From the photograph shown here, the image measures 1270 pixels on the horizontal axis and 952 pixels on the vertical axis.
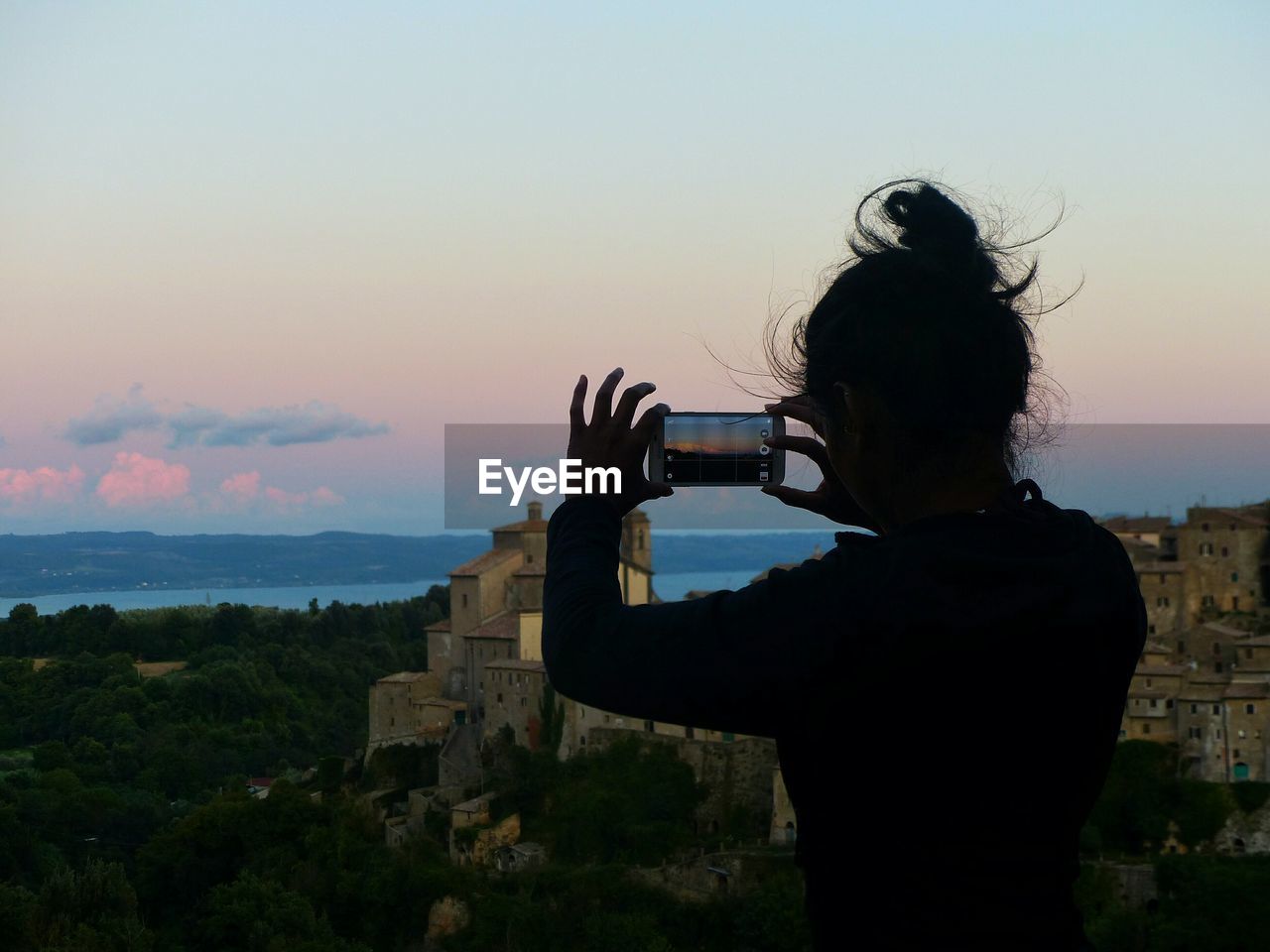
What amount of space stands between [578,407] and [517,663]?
96.3 ft

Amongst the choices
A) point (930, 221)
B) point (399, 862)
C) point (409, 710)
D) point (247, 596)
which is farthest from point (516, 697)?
point (247, 596)

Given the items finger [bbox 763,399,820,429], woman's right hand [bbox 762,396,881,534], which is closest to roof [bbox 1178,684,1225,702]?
woman's right hand [bbox 762,396,881,534]

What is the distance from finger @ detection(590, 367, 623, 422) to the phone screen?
0.17 m

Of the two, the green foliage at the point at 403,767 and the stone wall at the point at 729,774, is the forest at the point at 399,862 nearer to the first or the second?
the green foliage at the point at 403,767

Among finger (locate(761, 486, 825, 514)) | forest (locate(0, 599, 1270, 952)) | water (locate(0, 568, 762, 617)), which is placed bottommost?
forest (locate(0, 599, 1270, 952))

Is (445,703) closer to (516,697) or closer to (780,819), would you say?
(516,697)

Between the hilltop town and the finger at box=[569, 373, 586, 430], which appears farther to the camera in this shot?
the hilltop town

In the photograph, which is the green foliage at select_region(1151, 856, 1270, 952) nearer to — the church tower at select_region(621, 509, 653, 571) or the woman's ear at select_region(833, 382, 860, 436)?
the church tower at select_region(621, 509, 653, 571)

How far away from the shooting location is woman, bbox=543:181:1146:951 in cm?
134

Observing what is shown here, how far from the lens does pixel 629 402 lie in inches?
66.7

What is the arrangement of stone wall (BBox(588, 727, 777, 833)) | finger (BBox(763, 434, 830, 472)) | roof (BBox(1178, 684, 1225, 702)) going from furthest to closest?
stone wall (BBox(588, 727, 777, 833))
roof (BBox(1178, 684, 1225, 702))
finger (BBox(763, 434, 830, 472))

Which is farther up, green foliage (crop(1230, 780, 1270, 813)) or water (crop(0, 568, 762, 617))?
water (crop(0, 568, 762, 617))

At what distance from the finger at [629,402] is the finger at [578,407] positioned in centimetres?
4

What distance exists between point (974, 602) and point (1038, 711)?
141 millimetres
